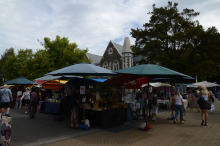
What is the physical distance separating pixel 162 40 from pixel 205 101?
48.2ft

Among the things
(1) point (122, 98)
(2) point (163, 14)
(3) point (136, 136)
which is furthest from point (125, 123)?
(2) point (163, 14)

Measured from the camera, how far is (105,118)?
7770 millimetres

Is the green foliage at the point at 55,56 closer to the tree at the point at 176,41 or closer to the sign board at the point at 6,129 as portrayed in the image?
the tree at the point at 176,41

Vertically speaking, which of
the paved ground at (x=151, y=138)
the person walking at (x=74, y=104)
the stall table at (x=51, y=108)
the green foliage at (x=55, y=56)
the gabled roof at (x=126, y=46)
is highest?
the gabled roof at (x=126, y=46)

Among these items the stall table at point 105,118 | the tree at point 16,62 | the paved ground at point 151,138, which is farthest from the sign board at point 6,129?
the tree at point 16,62

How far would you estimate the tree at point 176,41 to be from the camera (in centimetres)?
1970

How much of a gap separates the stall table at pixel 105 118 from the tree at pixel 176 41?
42.8ft

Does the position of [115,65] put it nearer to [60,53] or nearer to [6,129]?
[60,53]

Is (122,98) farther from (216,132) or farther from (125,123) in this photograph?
(216,132)

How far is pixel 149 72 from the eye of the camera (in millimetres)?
6875

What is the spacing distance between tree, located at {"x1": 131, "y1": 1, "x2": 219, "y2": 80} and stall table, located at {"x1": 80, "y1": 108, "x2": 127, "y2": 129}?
13050mm

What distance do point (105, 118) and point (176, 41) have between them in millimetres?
16551

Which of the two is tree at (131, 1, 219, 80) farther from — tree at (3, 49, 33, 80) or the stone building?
tree at (3, 49, 33, 80)

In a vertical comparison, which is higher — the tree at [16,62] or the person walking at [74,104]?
the tree at [16,62]
